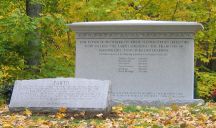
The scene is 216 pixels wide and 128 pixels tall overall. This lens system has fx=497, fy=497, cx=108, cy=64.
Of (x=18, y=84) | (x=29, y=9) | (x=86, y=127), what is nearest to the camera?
(x=86, y=127)

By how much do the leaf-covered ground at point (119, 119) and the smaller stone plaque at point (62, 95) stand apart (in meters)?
0.17

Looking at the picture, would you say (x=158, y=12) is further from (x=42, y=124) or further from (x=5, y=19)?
(x=42, y=124)

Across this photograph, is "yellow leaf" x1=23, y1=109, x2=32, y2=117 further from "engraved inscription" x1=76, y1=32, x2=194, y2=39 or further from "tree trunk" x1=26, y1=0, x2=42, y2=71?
"tree trunk" x1=26, y1=0, x2=42, y2=71

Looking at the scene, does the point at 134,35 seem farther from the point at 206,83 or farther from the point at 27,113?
the point at 206,83

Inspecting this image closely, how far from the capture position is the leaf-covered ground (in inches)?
288

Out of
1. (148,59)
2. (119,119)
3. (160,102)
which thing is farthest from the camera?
(148,59)

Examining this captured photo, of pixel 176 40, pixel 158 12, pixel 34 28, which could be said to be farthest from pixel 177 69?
pixel 158 12

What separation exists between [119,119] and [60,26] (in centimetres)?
894

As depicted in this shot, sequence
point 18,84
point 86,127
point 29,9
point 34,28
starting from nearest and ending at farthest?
1. point 86,127
2. point 18,84
3. point 34,28
4. point 29,9

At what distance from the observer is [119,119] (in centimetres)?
800

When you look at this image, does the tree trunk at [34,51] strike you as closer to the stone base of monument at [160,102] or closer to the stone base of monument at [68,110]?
the stone base of monument at [160,102]

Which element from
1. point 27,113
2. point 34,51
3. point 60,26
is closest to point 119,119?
point 27,113

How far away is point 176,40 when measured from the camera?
11398mm

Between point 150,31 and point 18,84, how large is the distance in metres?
3.63
